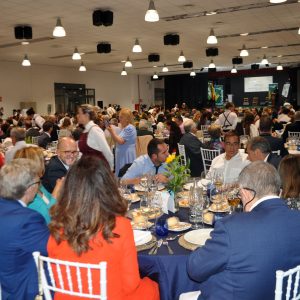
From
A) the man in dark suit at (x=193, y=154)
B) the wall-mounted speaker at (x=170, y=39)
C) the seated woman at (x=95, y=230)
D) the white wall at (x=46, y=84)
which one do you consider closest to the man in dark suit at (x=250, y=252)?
the seated woman at (x=95, y=230)

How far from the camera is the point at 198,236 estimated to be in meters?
2.68

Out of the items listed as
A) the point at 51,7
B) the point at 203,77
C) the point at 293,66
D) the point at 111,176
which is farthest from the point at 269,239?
the point at 203,77

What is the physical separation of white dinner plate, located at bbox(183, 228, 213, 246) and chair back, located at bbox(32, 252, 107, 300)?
0.79 meters

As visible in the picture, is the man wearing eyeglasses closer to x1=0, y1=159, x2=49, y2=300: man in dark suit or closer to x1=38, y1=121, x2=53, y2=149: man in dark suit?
x1=0, y1=159, x2=49, y2=300: man in dark suit

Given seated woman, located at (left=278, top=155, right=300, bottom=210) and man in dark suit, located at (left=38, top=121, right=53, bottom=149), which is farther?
man in dark suit, located at (left=38, top=121, right=53, bottom=149)

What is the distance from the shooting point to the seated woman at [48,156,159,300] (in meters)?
1.99

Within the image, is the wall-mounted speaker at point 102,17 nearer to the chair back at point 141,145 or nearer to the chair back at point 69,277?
the chair back at point 141,145

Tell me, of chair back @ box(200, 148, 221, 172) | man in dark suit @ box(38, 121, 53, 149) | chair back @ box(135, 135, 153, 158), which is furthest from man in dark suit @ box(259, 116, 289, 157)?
man in dark suit @ box(38, 121, 53, 149)

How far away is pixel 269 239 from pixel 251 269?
16cm

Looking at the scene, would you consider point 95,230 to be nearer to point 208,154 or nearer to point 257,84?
point 208,154

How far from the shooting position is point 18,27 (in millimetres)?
9086

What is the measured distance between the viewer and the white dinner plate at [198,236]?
2.59 meters

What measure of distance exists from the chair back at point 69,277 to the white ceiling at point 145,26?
6336 mm

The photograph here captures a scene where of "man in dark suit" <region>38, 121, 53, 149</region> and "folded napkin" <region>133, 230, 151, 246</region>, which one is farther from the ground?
"man in dark suit" <region>38, 121, 53, 149</region>
